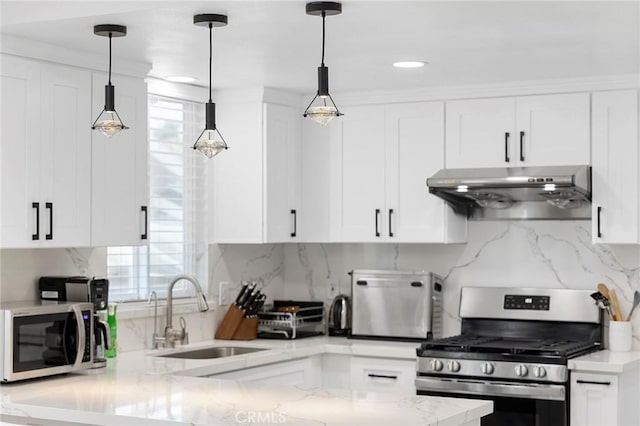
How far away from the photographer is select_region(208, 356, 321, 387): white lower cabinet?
4605mm

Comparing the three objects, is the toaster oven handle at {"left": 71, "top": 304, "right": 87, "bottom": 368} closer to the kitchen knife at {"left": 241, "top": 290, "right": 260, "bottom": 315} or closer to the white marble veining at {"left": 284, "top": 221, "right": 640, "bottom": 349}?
the kitchen knife at {"left": 241, "top": 290, "right": 260, "bottom": 315}

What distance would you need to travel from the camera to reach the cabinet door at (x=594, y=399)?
14.6ft

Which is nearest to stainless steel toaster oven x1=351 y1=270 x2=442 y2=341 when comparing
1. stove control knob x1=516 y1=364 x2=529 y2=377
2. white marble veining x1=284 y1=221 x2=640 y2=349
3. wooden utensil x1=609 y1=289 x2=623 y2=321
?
white marble veining x1=284 y1=221 x2=640 y2=349

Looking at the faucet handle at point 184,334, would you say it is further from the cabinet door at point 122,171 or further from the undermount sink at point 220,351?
the cabinet door at point 122,171

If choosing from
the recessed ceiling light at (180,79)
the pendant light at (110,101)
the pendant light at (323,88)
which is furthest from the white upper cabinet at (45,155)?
the pendant light at (323,88)

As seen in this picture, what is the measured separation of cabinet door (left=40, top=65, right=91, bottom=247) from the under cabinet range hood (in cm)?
176

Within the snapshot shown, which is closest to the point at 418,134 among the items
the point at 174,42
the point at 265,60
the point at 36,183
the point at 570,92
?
the point at 570,92

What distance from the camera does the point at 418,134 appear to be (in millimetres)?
5156

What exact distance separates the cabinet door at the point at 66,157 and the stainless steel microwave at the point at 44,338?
28 cm

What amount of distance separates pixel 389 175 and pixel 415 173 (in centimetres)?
15

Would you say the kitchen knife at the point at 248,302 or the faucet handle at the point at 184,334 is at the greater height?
the kitchen knife at the point at 248,302

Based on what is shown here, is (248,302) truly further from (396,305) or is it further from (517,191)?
(517,191)

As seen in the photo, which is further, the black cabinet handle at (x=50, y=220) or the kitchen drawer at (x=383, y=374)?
the kitchen drawer at (x=383, y=374)

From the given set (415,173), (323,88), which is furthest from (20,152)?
(415,173)
